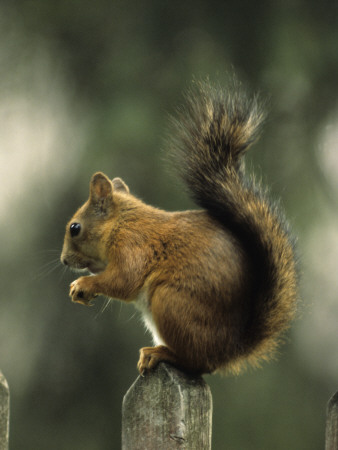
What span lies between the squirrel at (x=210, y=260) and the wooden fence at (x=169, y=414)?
0.18 feet

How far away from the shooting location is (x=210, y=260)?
4.64 ft

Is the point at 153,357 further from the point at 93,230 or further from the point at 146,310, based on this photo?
the point at 93,230

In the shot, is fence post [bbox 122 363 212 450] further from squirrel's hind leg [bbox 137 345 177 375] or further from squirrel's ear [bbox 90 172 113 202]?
squirrel's ear [bbox 90 172 113 202]

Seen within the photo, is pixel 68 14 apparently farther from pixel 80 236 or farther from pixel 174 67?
pixel 80 236

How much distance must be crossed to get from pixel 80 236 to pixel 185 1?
1.97 metres

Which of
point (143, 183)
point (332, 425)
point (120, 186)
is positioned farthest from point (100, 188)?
point (143, 183)

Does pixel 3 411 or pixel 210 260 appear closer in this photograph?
pixel 3 411

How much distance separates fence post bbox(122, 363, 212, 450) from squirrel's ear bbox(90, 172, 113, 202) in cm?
45

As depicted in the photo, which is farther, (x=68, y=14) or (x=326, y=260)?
(x=68, y=14)

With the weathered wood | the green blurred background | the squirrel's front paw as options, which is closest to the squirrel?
the squirrel's front paw

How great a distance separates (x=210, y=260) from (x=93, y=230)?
1.03 ft

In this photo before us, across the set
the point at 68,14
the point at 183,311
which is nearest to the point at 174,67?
the point at 68,14

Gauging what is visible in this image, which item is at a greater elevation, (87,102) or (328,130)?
(328,130)

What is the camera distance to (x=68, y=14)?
3.36m
